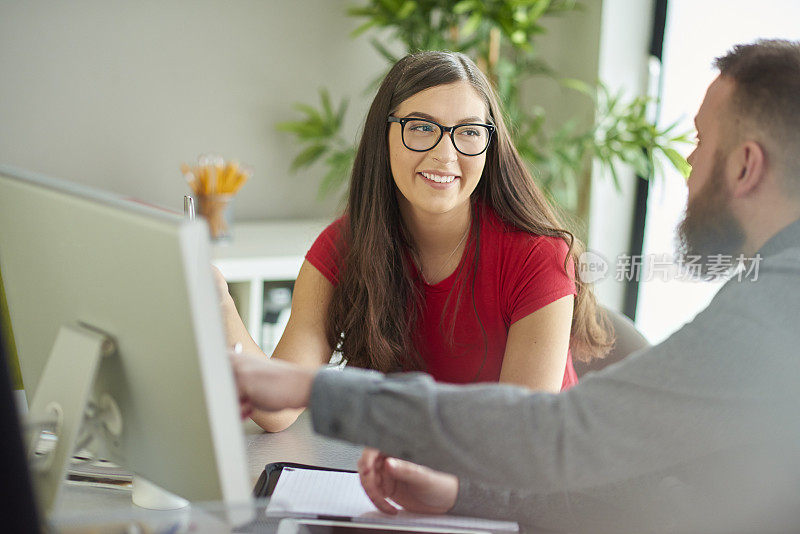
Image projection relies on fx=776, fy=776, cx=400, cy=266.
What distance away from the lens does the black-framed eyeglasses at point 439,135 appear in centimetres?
141

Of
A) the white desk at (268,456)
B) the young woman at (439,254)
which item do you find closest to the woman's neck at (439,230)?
the young woman at (439,254)

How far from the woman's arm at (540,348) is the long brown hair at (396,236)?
127 mm

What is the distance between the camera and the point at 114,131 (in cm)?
300

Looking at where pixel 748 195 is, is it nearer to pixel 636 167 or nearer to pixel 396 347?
pixel 396 347

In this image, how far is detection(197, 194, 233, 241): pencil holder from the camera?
115 inches

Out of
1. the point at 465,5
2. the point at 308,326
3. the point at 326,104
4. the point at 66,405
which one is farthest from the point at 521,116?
the point at 66,405

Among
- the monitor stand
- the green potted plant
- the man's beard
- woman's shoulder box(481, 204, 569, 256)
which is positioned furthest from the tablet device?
the green potted plant

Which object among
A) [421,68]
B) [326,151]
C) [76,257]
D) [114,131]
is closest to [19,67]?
[114,131]

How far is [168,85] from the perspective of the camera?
3049 mm

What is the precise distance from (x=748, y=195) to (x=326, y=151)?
2459 mm

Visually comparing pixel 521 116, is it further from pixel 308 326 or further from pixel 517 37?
pixel 308 326

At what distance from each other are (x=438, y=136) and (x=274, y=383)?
747 millimetres

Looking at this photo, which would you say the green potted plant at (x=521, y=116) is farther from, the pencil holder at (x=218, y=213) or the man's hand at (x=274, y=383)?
the man's hand at (x=274, y=383)

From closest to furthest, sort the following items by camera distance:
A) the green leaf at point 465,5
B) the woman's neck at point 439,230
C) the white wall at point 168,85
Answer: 1. the woman's neck at point 439,230
2. the green leaf at point 465,5
3. the white wall at point 168,85
